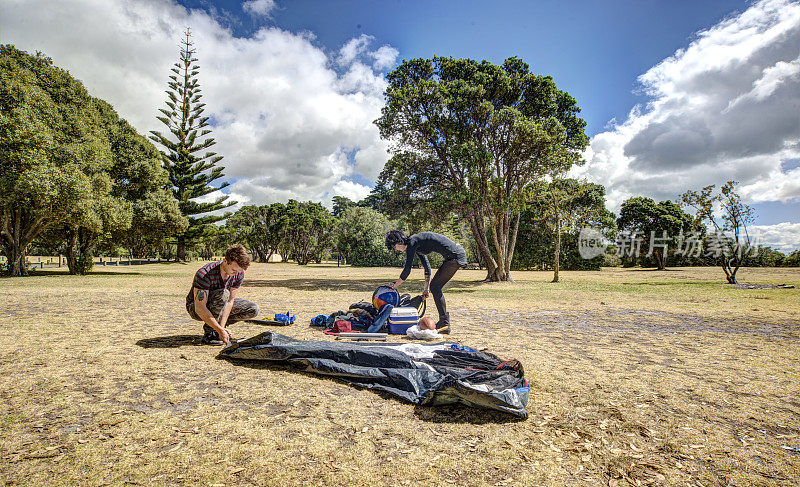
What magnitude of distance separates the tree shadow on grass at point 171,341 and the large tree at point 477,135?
13.6m

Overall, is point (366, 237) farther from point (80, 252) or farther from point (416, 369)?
point (416, 369)

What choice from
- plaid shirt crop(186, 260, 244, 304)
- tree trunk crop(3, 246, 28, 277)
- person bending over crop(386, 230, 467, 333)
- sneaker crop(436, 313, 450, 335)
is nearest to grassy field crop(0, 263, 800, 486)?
plaid shirt crop(186, 260, 244, 304)

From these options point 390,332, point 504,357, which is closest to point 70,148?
point 390,332

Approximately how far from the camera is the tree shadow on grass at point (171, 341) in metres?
4.93

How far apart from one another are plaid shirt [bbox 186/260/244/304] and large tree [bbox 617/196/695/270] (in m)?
42.5

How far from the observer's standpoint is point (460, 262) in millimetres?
6129

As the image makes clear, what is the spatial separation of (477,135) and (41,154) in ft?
64.0

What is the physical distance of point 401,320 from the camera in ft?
19.0

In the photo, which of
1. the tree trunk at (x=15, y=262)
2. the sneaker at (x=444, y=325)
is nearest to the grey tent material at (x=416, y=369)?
the sneaker at (x=444, y=325)

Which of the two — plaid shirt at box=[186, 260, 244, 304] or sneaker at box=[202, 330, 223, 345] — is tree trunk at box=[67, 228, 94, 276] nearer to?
sneaker at box=[202, 330, 223, 345]

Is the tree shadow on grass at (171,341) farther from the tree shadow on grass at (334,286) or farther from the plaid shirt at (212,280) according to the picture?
the tree shadow on grass at (334,286)

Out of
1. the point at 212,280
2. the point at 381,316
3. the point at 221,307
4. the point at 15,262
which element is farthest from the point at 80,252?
the point at 381,316

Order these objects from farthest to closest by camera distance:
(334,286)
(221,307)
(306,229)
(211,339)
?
(306,229), (334,286), (211,339), (221,307)

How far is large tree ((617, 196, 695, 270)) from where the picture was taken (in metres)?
37.0
